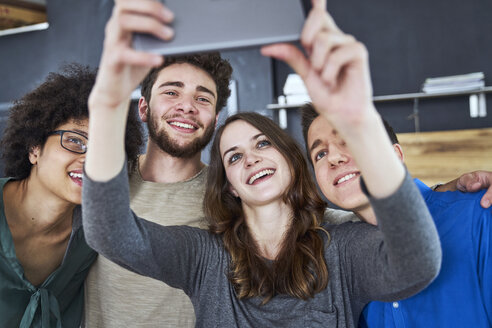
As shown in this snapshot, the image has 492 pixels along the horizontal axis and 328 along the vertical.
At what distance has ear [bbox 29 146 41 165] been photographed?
1.76 meters

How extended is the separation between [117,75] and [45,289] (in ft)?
3.64

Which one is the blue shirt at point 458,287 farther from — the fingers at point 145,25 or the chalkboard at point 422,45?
the chalkboard at point 422,45

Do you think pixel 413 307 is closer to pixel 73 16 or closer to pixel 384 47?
pixel 384 47

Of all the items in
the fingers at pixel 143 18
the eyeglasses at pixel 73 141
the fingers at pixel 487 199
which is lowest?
the fingers at pixel 487 199

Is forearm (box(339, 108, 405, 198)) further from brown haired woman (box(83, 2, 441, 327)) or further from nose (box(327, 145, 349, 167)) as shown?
nose (box(327, 145, 349, 167))

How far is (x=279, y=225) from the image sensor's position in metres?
1.54

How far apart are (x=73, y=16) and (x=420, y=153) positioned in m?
3.44

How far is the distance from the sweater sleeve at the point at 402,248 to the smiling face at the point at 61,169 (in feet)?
3.39

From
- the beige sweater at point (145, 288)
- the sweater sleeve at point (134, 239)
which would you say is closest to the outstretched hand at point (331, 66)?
the sweater sleeve at point (134, 239)

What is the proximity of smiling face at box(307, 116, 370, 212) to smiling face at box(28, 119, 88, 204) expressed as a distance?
0.81 m

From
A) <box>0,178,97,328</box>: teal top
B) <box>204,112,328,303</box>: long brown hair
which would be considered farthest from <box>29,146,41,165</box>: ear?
<box>204,112,328,303</box>: long brown hair

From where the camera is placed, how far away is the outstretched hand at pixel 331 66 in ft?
2.42

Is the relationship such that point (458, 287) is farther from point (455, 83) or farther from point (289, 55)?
point (455, 83)

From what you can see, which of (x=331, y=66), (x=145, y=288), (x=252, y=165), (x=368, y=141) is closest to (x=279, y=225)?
(x=252, y=165)
